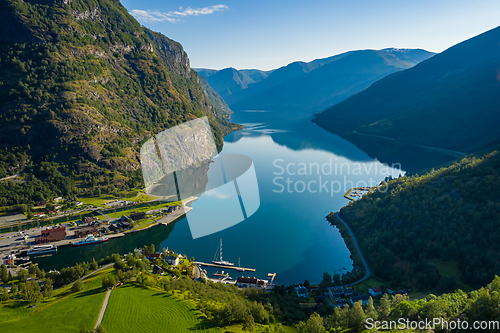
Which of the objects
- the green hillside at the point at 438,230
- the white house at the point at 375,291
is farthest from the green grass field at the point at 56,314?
the green hillside at the point at 438,230

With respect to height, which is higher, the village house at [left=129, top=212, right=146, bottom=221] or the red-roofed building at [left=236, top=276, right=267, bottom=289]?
the village house at [left=129, top=212, right=146, bottom=221]

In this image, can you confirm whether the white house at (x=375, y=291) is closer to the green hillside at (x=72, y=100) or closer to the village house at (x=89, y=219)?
A: the village house at (x=89, y=219)

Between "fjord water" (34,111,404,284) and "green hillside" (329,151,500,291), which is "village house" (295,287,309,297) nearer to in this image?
"fjord water" (34,111,404,284)

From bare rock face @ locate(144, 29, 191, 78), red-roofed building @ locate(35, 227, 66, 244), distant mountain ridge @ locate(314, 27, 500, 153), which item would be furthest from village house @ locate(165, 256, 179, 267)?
bare rock face @ locate(144, 29, 191, 78)

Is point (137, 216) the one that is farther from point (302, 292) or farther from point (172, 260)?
point (302, 292)

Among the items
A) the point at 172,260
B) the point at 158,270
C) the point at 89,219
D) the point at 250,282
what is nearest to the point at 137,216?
the point at 89,219

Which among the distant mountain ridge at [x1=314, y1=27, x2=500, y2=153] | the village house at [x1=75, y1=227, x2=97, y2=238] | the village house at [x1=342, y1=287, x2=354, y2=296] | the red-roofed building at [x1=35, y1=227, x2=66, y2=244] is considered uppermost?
the distant mountain ridge at [x1=314, y1=27, x2=500, y2=153]
